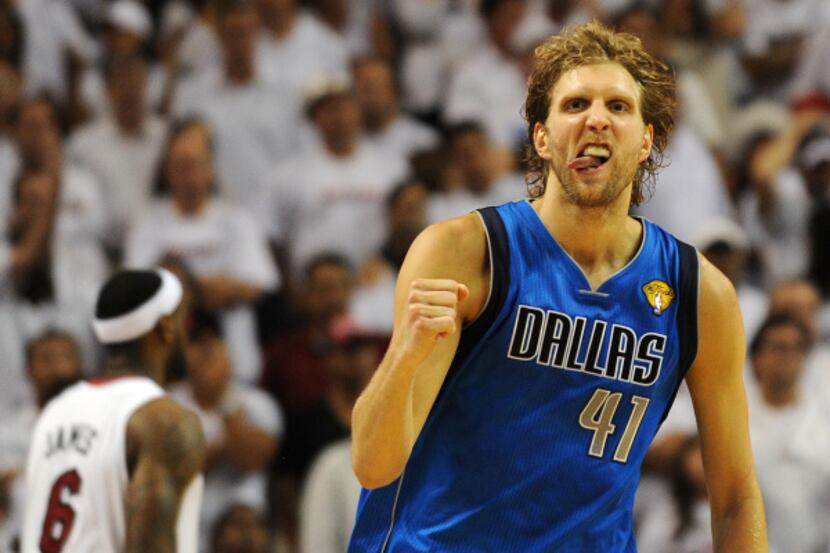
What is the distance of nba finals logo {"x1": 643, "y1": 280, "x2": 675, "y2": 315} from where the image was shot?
3.96 metres

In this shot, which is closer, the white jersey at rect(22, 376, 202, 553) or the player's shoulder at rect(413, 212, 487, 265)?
the player's shoulder at rect(413, 212, 487, 265)

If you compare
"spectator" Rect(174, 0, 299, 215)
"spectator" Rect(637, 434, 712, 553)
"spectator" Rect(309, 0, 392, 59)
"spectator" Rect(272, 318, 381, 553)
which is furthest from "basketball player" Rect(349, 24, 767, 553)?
"spectator" Rect(309, 0, 392, 59)

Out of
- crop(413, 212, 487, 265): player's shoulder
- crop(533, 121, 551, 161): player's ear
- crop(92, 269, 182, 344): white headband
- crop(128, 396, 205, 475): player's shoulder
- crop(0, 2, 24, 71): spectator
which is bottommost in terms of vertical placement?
crop(128, 396, 205, 475): player's shoulder

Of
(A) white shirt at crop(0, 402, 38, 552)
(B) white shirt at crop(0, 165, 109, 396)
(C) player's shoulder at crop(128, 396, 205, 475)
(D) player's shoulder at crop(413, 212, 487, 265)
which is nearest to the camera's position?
(D) player's shoulder at crop(413, 212, 487, 265)

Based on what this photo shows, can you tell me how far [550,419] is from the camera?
12.6 ft

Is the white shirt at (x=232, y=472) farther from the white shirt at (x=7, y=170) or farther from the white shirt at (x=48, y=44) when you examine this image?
the white shirt at (x=48, y=44)

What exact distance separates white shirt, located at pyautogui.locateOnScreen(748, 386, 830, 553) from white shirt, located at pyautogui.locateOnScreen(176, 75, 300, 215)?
3.65 metres

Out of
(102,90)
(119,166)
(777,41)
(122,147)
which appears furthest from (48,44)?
(777,41)

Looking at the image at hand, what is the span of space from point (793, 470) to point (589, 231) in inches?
179

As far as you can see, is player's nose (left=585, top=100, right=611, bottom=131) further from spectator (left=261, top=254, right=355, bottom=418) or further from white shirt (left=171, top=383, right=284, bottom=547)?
spectator (left=261, top=254, right=355, bottom=418)

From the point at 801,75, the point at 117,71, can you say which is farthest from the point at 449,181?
the point at 801,75

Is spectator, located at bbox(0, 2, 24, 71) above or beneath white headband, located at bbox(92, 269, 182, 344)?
above

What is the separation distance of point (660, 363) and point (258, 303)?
5167 mm

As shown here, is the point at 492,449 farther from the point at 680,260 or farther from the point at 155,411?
the point at 155,411
